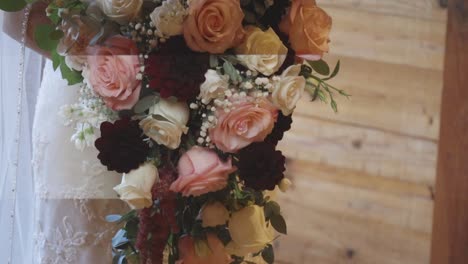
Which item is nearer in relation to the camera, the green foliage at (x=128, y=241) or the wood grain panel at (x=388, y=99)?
the green foliage at (x=128, y=241)

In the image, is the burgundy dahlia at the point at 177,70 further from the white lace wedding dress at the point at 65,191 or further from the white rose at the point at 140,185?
the white lace wedding dress at the point at 65,191

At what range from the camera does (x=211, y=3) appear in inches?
27.7

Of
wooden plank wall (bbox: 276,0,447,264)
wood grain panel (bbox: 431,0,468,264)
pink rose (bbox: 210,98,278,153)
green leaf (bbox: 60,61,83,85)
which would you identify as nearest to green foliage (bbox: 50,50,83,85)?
green leaf (bbox: 60,61,83,85)

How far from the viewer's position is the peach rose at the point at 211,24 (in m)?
0.70

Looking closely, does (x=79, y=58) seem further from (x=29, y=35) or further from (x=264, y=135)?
(x=264, y=135)

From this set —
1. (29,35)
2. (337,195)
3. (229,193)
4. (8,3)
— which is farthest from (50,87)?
(337,195)

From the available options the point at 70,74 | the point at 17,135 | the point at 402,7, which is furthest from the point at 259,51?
the point at 402,7

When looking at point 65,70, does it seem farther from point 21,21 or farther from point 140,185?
point 140,185

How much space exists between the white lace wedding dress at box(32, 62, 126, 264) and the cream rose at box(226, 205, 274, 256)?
24cm

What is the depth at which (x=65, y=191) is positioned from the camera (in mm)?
952

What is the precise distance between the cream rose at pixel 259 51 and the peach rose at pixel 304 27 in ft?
0.16

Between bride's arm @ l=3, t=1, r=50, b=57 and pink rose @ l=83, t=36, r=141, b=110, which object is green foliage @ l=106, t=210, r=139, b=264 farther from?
bride's arm @ l=3, t=1, r=50, b=57

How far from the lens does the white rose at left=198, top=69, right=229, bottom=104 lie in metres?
0.71

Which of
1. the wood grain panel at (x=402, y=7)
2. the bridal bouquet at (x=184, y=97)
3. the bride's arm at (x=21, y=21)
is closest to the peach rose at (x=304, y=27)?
the bridal bouquet at (x=184, y=97)
